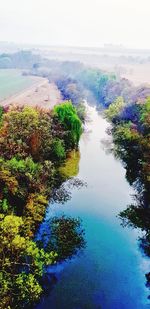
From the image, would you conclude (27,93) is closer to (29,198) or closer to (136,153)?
(136,153)

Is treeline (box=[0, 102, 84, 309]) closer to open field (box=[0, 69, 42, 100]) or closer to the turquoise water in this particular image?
the turquoise water

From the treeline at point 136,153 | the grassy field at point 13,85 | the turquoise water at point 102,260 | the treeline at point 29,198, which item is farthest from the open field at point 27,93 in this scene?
the turquoise water at point 102,260

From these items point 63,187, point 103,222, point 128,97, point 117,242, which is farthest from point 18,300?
point 128,97

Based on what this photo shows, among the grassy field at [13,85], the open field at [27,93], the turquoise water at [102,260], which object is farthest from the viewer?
the grassy field at [13,85]

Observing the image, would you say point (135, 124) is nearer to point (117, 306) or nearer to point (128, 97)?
point (128, 97)

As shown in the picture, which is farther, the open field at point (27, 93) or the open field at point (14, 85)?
the open field at point (14, 85)

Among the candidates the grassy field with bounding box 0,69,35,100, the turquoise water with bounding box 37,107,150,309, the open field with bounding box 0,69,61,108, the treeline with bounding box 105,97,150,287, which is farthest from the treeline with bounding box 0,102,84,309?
the grassy field with bounding box 0,69,35,100

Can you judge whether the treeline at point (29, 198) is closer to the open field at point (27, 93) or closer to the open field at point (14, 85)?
the open field at point (27, 93)
